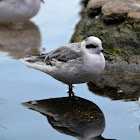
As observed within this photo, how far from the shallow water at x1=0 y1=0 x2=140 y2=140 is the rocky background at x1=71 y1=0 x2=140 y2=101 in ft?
1.03

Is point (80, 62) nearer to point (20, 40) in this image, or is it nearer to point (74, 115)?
point (74, 115)

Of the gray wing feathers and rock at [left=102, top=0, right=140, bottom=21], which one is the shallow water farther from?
rock at [left=102, top=0, right=140, bottom=21]

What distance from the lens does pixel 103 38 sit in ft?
22.5

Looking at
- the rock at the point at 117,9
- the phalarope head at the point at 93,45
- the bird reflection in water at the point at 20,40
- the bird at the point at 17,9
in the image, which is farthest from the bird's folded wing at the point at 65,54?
the bird at the point at 17,9

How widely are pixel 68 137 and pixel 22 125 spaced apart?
1.98 feet

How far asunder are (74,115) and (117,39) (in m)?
2.21

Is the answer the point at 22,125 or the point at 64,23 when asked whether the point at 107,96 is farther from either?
the point at 64,23

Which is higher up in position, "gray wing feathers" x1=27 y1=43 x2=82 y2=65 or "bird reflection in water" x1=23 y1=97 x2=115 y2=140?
"gray wing feathers" x1=27 y1=43 x2=82 y2=65

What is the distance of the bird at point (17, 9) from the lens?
807 cm

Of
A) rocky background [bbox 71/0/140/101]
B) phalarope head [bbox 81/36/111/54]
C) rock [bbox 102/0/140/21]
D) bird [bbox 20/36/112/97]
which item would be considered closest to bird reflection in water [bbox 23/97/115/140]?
bird [bbox 20/36/112/97]

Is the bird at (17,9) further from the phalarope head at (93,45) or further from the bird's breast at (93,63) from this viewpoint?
the bird's breast at (93,63)

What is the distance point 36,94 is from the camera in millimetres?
5504

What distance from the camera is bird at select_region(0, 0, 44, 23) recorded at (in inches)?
318

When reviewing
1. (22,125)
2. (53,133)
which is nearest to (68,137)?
(53,133)
